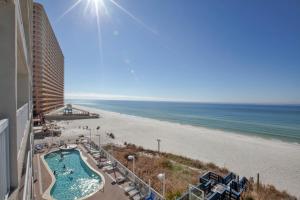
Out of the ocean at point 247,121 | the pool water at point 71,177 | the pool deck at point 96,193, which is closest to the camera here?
the pool deck at point 96,193

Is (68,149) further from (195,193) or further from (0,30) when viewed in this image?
(0,30)

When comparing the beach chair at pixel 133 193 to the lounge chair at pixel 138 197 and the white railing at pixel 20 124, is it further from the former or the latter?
the white railing at pixel 20 124

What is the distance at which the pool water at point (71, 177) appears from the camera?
41.2ft

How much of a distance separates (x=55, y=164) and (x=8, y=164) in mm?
17883

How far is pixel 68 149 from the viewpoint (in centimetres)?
2170

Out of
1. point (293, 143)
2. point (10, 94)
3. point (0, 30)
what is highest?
point (0, 30)

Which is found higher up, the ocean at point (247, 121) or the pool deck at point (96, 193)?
the pool deck at point (96, 193)

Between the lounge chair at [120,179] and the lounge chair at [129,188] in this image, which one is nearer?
the lounge chair at [129,188]

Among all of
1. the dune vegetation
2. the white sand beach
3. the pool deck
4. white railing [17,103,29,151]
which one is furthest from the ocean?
white railing [17,103,29,151]

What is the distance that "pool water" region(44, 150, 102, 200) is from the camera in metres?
12.6

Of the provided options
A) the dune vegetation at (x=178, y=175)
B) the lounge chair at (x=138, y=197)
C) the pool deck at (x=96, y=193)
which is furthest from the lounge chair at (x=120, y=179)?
the lounge chair at (x=138, y=197)

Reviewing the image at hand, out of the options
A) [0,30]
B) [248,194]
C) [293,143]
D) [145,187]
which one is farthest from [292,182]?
[0,30]

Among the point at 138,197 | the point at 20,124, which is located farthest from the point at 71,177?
the point at 20,124

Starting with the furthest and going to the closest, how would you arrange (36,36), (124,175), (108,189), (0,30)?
1. (36,36)
2. (124,175)
3. (108,189)
4. (0,30)
